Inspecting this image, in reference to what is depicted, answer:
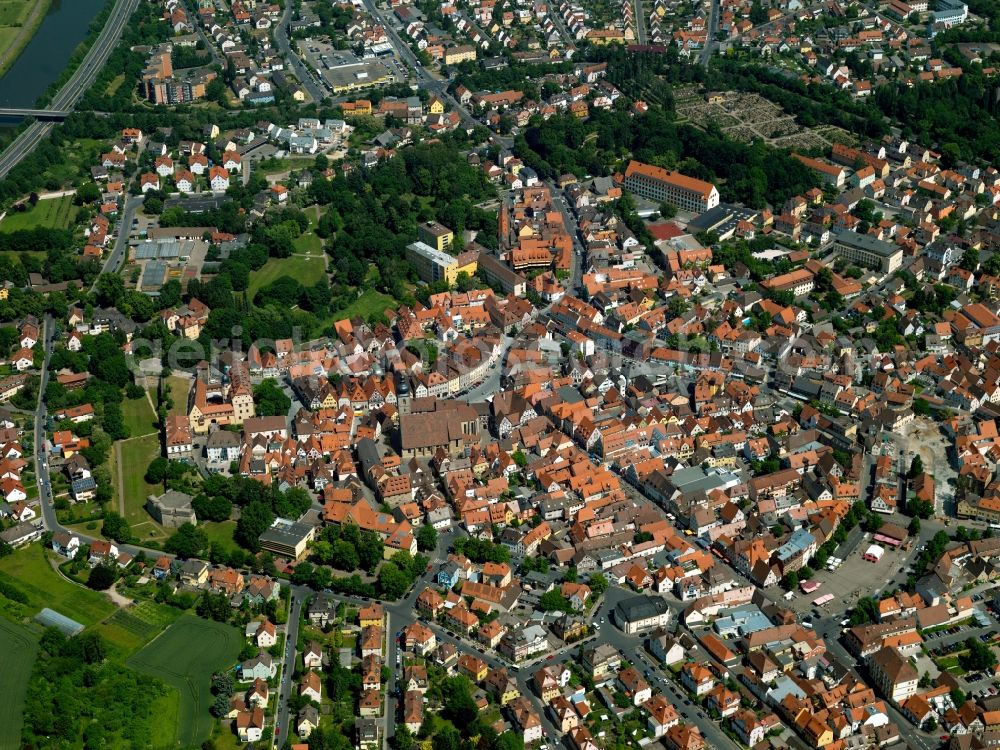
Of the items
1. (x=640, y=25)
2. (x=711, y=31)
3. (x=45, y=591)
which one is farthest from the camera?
(x=640, y=25)

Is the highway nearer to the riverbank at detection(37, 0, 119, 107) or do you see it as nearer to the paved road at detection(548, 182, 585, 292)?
the riverbank at detection(37, 0, 119, 107)

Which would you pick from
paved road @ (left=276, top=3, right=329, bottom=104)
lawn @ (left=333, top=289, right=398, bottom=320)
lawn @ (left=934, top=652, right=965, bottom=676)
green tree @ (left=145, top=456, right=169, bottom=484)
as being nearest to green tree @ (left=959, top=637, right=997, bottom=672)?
lawn @ (left=934, top=652, right=965, bottom=676)

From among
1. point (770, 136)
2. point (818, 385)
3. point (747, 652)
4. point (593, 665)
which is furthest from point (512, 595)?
point (770, 136)

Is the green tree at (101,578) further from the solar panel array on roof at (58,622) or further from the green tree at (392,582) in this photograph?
the green tree at (392,582)

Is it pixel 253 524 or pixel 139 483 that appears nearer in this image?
pixel 253 524

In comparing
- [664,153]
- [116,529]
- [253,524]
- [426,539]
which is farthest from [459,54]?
[116,529]

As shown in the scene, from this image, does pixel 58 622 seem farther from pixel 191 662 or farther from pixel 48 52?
pixel 48 52
